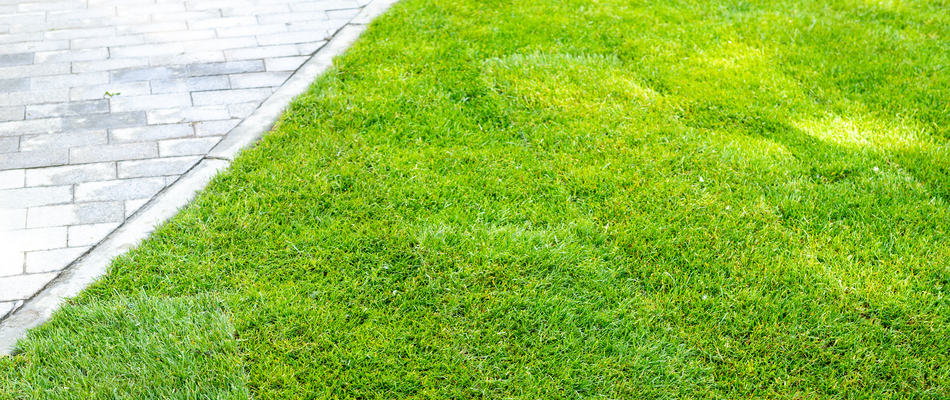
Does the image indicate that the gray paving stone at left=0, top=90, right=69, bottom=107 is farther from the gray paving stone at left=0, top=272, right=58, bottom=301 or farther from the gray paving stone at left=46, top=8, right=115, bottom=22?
the gray paving stone at left=0, top=272, right=58, bottom=301

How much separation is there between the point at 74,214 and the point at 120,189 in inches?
10.8

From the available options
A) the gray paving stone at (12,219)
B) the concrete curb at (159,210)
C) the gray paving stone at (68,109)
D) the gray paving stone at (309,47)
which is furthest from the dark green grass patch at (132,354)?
the gray paving stone at (309,47)

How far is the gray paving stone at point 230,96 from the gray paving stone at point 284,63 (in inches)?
13.8

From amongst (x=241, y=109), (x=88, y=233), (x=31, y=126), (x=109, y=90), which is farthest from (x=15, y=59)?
(x=88, y=233)

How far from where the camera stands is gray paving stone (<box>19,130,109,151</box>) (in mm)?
4090

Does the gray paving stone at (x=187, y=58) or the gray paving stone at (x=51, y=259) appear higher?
the gray paving stone at (x=187, y=58)

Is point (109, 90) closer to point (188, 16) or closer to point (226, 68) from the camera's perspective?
point (226, 68)

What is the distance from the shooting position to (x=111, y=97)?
4625 mm

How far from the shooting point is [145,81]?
15.8 feet

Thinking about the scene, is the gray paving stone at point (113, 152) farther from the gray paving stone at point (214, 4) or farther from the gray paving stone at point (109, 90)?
the gray paving stone at point (214, 4)

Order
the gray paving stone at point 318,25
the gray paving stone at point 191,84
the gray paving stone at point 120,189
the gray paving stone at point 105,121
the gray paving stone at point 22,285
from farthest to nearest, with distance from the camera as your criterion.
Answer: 1. the gray paving stone at point 318,25
2. the gray paving stone at point 191,84
3. the gray paving stone at point 105,121
4. the gray paving stone at point 120,189
5. the gray paving stone at point 22,285

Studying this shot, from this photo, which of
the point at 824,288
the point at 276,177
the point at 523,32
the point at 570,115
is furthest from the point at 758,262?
the point at 523,32

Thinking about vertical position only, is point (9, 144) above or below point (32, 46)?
below

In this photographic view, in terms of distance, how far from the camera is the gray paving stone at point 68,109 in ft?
14.5
